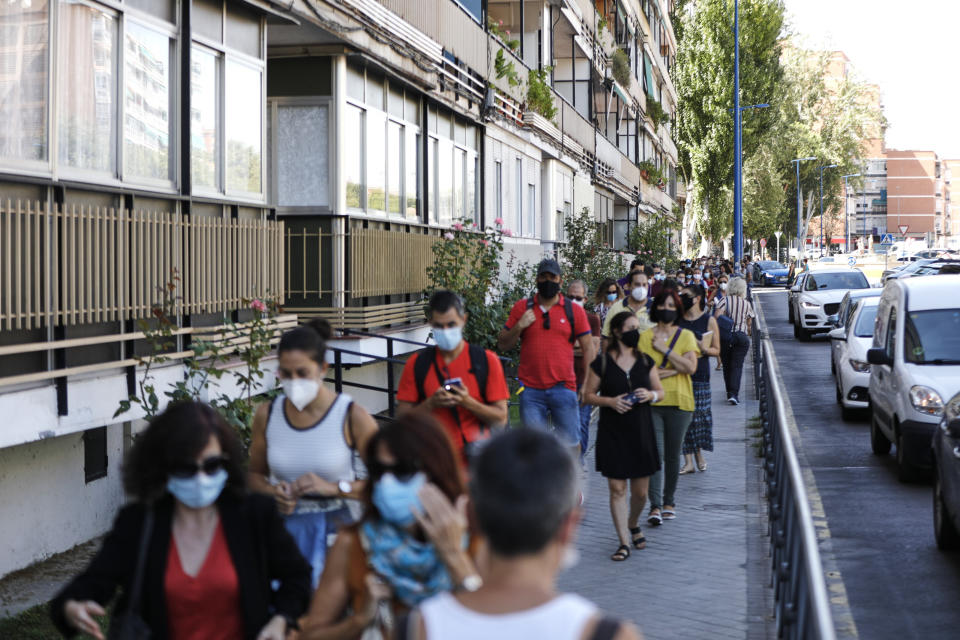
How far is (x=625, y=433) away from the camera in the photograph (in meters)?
8.59

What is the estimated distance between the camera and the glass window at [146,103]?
891 centimetres

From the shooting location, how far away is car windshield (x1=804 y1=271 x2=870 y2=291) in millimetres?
32844

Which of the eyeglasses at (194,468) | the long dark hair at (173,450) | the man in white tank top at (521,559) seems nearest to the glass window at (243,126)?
the long dark hair at (173,450)

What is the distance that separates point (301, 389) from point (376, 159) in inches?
411

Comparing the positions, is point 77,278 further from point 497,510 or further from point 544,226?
point 544,226

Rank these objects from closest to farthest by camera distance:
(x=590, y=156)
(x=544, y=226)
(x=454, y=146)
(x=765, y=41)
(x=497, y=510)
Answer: (x=497, y=510) < (x=454, y=146) < (x=544, y=226) < (x=590, y=156) < (x=765, y=41)

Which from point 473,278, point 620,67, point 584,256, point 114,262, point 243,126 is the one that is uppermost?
point 620,67

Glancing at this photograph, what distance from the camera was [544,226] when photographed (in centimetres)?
2728

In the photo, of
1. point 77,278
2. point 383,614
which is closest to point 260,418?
point 383,614

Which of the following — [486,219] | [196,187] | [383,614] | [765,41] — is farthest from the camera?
[765,41]

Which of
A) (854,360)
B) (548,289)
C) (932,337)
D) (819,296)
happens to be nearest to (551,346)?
(548,289)

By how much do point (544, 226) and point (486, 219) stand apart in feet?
20.2

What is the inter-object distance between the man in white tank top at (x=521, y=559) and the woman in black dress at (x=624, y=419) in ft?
19.7

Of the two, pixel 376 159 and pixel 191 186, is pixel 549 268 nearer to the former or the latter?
Result: pixel 191 186
